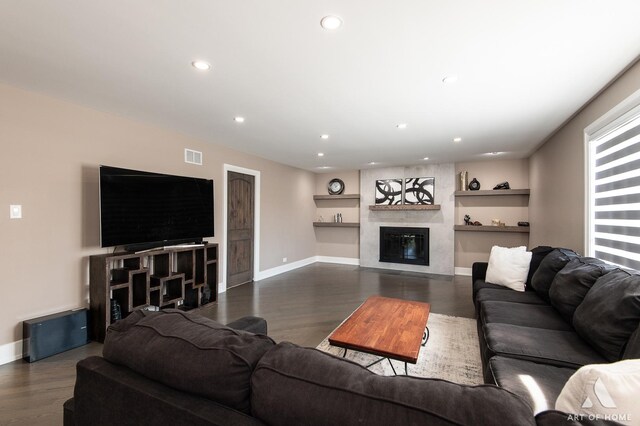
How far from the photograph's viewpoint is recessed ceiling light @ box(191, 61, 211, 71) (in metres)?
2.15

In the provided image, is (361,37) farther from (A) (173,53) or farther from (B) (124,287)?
(B) (124,287)

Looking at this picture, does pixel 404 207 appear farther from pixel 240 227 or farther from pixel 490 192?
pixel 240 227

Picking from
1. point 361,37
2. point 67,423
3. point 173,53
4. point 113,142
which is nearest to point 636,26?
point 361,37

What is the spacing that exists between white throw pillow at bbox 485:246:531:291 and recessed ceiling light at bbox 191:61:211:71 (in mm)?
3559

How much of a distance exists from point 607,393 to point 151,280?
155 inches

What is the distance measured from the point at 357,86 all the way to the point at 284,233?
14.4ft

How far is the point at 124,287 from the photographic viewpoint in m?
3.07

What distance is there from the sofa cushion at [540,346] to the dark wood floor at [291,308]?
5.33ft

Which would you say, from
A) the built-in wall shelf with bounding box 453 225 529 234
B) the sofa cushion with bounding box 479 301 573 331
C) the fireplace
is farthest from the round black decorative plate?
the sofa cushion with bounding box 479 301 573 331

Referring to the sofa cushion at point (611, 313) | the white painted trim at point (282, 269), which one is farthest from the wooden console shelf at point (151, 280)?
the sofa cushion at point (611, 313)

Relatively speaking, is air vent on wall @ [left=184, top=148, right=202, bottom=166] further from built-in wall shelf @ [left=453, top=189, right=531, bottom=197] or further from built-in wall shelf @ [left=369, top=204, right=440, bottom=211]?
built-in wall shelf @ [left=453, top=189, right=531, bottom=197]

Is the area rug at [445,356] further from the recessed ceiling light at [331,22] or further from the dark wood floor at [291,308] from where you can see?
the recessed ceiling light at [331,22]

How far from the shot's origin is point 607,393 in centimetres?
65

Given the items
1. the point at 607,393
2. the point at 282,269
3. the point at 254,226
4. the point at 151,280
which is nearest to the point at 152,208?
the point at 151,280
